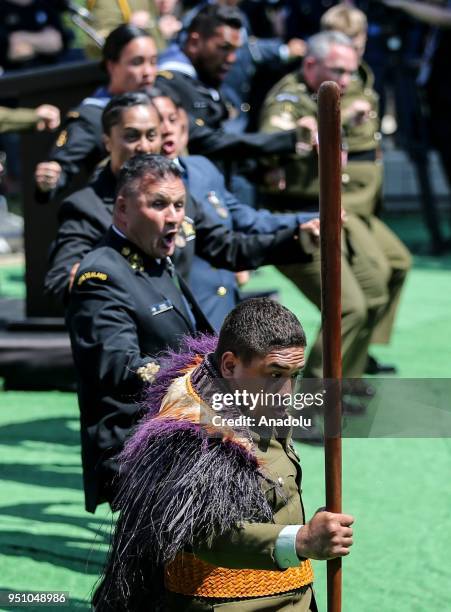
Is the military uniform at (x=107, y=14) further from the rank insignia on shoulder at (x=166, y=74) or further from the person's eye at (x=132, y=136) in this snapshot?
the person's eye at (x=132, y=136)

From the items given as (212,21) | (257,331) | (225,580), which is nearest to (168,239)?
(257,331)

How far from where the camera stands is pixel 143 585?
3.46 metres

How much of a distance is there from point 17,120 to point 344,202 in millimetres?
1739

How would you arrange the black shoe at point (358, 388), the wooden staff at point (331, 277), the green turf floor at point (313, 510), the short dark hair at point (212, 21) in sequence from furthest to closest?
the short dark hair at point (212, 21)
the black shoe at point (358, 388)
the green turf floor at point (313, 510)
the wooden staff at point (331, 277)

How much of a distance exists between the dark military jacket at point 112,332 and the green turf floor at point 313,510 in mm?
583

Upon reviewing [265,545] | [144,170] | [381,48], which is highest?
[144,170]

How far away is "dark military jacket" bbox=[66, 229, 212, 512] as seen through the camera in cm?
420

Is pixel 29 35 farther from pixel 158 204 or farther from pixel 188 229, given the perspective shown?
pixel 158 204

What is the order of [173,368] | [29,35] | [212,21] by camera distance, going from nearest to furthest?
1. [173,368]
2. [212,21]
3. [29,35]

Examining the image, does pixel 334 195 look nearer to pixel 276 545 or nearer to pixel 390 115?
pixel 276 545

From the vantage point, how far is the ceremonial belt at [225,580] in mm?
3291

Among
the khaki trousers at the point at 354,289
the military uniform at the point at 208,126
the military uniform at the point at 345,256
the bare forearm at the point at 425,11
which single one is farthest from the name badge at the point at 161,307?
the bare forearm at the point at 425,11

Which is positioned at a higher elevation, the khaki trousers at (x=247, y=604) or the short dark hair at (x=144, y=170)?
the short dark hair at (x=144, y=170)

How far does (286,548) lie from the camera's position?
3.08 meters
